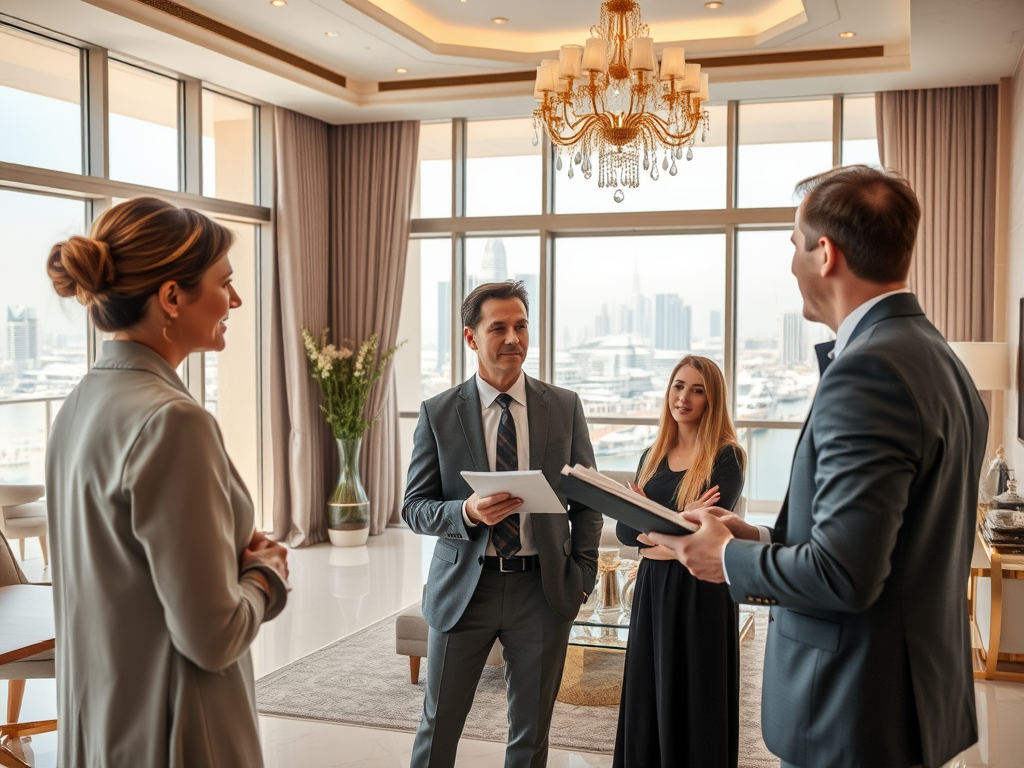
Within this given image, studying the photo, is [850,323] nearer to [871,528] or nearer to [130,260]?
[871,528]

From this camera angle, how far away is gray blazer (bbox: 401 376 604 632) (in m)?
2.74

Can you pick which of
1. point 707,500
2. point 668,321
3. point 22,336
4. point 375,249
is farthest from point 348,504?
point 707,500

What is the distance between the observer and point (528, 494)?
2.53 m

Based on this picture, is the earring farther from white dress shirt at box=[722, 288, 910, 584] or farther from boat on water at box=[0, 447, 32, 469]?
boat on water at box=[0, 447, 32, 469]

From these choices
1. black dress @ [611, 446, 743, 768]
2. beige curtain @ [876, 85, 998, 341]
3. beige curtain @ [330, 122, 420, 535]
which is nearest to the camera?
black dress @ [611, 446, 743, 768]

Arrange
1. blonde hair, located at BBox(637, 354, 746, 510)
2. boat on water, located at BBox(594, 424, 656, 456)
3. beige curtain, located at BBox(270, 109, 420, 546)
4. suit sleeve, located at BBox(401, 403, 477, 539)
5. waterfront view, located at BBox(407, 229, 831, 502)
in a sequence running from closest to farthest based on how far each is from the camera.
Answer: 1. suit sleeve, located at BBox(401, 403, 477, 539)
2. blonde hair, located at BBox(637, 354, 746, 510)
3. waterfront view, located at BBox(407, 229, 831, 502)
4. beige curtain, located at BBox(270, 109, 420, 546)
5. boat on water, located at BBox(594, 424, 656, 456)

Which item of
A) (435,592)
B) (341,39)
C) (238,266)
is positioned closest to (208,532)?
(435,592)

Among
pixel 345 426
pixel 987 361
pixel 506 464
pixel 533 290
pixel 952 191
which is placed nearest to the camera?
pixel 506 464

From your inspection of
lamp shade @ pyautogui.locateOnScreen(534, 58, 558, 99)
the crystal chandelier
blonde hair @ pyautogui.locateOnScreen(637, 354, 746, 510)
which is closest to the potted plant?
the crystal chandelier

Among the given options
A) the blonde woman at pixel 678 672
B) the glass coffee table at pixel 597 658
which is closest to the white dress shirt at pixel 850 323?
the blonde woman at pixel 678 672

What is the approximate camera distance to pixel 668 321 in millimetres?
7957

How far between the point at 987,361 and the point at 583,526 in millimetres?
4031

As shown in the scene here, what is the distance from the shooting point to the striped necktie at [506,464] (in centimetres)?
275

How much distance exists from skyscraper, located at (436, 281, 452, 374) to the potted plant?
89 cm
